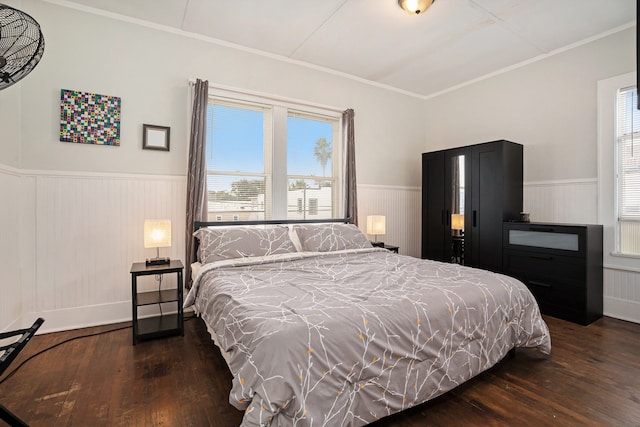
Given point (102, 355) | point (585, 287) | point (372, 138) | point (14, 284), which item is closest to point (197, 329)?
point (102, 355)

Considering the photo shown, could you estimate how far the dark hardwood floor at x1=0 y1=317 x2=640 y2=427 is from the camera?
5.42 ft

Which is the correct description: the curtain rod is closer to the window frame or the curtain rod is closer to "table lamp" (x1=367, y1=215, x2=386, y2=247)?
"table lamp" (x1=367, y1=215, x2=386, y2=247)

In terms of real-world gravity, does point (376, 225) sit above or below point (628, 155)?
below

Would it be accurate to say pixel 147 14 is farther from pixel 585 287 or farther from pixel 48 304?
pixel 585 287

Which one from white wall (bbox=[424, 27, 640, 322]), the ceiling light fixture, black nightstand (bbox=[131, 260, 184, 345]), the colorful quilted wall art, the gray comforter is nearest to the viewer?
the gray comforter

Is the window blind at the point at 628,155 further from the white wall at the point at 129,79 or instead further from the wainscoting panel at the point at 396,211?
the white wall at the point at 129,79

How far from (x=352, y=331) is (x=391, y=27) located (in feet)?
9.96

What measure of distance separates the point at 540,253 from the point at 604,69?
2.04 m

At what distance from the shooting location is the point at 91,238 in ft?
9.48

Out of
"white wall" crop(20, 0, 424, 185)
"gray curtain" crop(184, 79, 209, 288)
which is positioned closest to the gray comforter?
"gray curtain" crop(184, 79, 209, 288)

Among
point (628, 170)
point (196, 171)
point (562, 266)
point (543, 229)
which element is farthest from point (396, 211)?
point (196, 171)

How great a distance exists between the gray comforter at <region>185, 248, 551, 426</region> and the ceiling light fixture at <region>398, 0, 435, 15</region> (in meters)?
2.25

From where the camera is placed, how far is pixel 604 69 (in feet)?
10.8

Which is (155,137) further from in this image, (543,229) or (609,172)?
(609,172)
